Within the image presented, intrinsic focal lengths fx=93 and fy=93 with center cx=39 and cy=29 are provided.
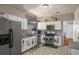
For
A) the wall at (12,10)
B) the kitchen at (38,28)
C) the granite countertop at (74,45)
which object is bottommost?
the granite countertop at (74,45)

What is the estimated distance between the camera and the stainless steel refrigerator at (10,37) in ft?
4.27

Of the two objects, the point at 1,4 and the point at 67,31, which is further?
the point at 67,31

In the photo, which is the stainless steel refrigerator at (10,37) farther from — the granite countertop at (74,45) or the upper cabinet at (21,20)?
the granite countertop at (74,45)

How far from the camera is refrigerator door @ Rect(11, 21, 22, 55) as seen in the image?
1469mm

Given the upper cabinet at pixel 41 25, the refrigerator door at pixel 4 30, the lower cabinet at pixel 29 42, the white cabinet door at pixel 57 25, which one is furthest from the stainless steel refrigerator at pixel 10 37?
the white cabinet door at pixel 57 25

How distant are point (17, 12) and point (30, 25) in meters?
0.31

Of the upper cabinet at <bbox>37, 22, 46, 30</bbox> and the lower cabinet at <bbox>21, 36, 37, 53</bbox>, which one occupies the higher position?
the upper cabinet at <bbox>37, 22, 46, 30</bbox>

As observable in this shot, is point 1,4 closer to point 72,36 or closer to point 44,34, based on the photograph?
point 44,34

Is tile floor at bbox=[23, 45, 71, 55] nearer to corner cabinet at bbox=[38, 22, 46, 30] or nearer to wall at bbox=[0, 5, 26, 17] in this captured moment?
corner cabinet at bbox=[38, 22, 46, 30]

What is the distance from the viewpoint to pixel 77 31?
62.0 inches

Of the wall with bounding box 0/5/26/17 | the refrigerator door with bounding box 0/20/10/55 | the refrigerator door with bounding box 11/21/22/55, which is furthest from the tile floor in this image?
the wall with bounding box 0/5/26/17
